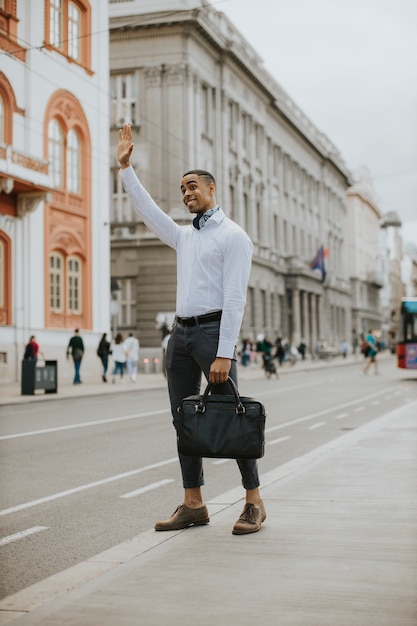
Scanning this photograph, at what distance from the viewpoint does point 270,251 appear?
61.0m

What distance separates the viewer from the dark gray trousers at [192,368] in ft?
18.0

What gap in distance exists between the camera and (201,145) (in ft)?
159

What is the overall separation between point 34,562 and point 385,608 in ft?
7.46

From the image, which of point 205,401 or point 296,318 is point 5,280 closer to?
point 205,401

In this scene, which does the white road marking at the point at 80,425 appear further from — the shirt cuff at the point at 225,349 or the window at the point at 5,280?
the window at the point at 5,280

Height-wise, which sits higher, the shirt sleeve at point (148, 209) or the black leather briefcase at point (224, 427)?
the shirt sleeve at point (148, 209)

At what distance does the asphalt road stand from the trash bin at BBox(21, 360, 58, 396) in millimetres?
3337

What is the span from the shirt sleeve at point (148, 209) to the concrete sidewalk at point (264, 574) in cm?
180

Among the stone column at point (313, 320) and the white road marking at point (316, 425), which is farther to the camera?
the stone column at point (313, 320)

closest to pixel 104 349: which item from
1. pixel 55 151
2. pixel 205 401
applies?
pixel 55 151

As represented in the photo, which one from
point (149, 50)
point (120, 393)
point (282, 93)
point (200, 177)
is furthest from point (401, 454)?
point (282, 93)

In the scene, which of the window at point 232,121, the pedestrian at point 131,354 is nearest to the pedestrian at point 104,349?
the pedestrian at point 131,354

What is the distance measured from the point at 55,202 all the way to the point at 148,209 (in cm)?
2673

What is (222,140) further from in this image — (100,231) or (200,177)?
(200,177)
